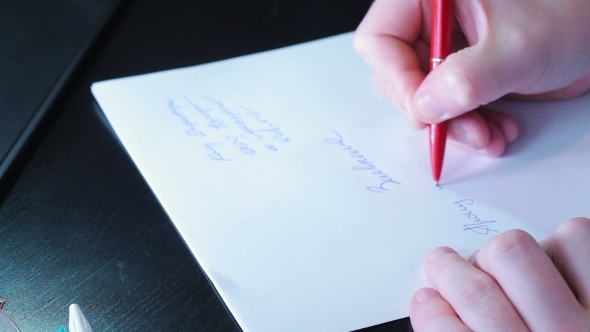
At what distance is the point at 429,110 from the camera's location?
53 cm

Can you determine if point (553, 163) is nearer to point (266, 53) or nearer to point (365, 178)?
point (365, 178)

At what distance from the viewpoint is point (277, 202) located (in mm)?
494

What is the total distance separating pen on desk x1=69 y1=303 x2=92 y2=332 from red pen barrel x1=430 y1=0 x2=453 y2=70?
341mm

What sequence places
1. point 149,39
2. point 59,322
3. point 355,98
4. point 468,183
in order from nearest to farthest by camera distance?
point 59,322 < point 468,183 < point 355,98 < point 149,39

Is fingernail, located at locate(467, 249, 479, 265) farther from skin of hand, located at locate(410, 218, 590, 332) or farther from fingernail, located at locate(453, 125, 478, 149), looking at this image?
fingernail, located at locate(453, 125, 478, 149)

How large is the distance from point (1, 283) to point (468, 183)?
359 millimetres

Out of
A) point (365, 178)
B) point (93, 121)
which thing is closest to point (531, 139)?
point (365, 178)

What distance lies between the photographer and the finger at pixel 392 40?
592 millimetres

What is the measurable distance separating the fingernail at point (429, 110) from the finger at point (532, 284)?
0.54 feet

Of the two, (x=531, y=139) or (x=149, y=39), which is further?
(x=149, y=39)

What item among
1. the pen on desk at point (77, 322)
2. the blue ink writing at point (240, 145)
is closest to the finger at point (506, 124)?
the blue ink writing at point (240, 145)

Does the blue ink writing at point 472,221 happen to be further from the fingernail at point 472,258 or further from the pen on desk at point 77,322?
the pen on desk at point 77,322

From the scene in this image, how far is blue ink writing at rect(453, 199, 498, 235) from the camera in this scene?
46 cm

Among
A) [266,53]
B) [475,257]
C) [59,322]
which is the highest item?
[266,53]
